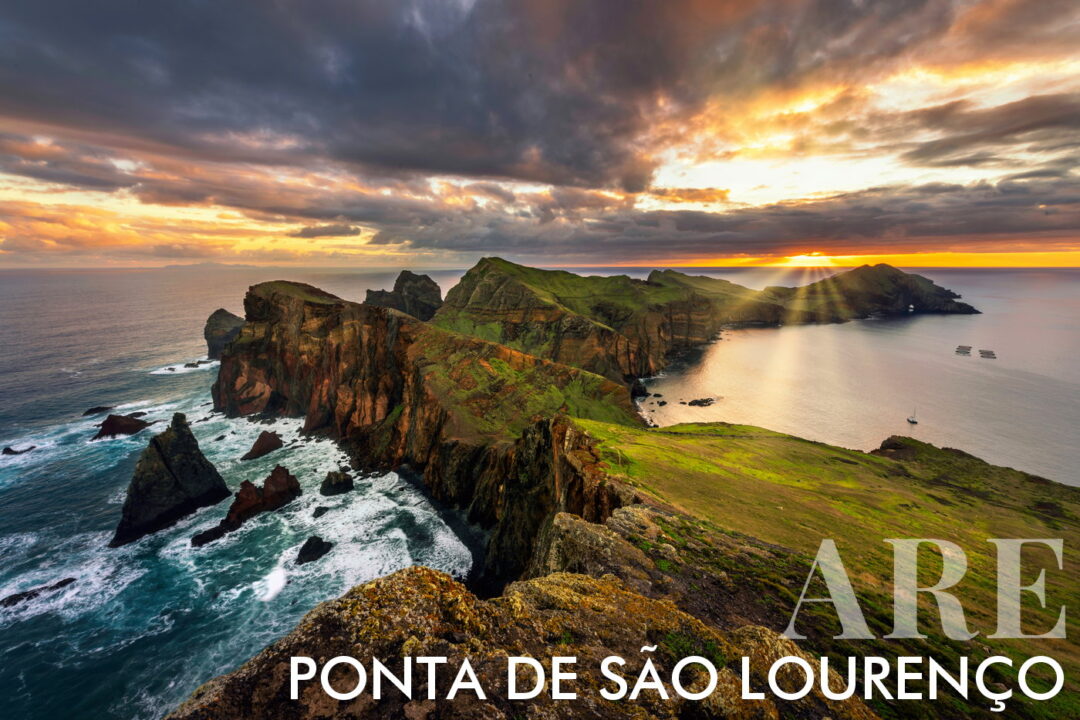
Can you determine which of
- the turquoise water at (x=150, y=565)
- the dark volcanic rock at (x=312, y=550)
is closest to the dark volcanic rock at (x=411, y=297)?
the turquoise water at (x=150, y=565)

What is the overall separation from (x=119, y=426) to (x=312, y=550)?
220ft

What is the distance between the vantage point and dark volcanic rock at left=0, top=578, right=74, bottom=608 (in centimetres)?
3875

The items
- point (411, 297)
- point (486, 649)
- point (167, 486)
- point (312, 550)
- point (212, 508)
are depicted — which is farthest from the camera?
point (411, 297)

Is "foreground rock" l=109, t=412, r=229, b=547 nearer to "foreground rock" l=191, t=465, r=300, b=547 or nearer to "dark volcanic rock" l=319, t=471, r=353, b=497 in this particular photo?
"foreground rock" l=191, t=465, r=300, b=547

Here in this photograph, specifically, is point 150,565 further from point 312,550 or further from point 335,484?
point 335,484

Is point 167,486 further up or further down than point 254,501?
further up

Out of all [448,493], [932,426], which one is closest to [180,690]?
[448,493]

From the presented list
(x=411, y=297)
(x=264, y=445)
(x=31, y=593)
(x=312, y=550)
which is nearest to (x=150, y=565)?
(x=31, y=593)

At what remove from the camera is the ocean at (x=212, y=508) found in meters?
34.5

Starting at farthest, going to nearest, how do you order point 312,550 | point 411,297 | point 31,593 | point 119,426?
1. point 411,297
2. point 119,426
3. point 312,550
4. point 31,593

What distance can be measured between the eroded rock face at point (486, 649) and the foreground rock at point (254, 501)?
57910 mm

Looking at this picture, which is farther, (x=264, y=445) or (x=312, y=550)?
(x=264, y=445)

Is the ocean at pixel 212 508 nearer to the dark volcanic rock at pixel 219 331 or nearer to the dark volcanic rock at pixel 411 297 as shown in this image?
the dark volcanic rock at pixel 219 331

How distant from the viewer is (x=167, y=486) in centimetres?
5225
